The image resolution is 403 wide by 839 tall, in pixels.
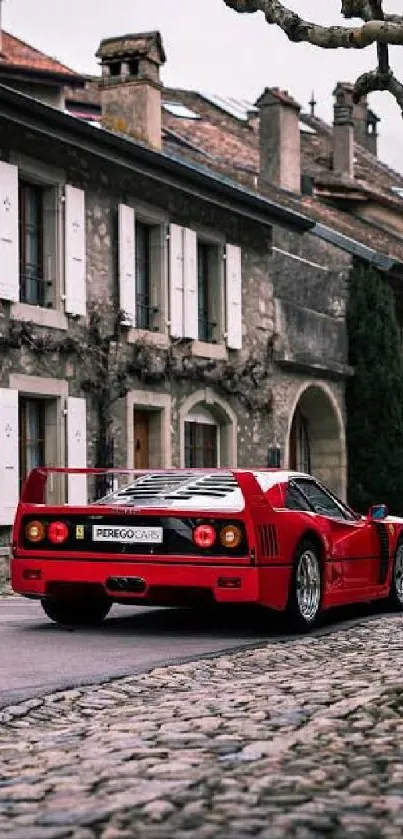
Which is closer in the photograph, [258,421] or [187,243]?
[187,243]

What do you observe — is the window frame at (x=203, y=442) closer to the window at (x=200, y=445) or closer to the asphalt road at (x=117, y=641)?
the window at (x=200, y=445)

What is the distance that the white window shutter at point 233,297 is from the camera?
76.2 ft

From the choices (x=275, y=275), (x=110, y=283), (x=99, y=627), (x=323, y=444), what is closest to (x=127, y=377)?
(x=110, y=283)

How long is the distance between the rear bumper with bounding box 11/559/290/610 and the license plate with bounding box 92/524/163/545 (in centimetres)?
15

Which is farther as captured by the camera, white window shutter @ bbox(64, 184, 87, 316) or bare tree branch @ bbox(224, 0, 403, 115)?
white window shutter @ bbox(64, 184, 87, 316)

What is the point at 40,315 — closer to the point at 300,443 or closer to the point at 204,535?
the point at 204,535

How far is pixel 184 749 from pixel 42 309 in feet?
44.7

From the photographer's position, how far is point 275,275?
25188 millimetres

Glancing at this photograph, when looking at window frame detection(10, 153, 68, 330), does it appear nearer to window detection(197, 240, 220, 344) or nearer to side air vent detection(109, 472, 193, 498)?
window detection(197, 240, 220, 344)

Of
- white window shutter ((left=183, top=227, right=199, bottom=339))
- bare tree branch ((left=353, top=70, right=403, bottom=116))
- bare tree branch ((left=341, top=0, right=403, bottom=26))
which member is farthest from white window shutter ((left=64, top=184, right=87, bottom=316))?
bare tree branch ((left=341, top=0, right=403, bottom=26))

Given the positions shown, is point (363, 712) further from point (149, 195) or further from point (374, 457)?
point (374, 457)

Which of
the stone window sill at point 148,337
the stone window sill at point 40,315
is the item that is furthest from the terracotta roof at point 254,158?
the stone window sill at point 40,315

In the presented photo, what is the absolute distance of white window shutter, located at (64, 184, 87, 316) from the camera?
63.0 ft

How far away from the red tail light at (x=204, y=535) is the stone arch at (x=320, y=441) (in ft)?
55.0
